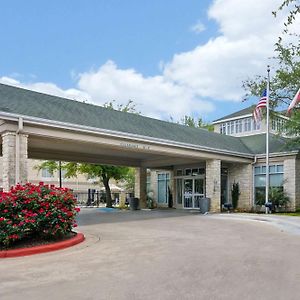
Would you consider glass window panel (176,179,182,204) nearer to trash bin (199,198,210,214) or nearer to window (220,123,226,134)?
window (220,123,226,134)

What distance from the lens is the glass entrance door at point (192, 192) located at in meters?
26.3

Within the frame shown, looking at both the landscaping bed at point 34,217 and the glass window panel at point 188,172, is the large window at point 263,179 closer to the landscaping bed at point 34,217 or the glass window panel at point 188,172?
the glass window panel at point 188,172

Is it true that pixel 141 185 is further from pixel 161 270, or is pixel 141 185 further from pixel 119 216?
pixel 161 270

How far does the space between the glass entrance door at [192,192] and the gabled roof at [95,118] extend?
3.66m

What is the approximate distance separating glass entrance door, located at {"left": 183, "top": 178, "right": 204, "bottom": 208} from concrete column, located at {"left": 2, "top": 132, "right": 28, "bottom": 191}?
50.9 feet

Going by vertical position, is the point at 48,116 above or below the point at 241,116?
below

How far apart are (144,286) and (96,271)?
55.9 inches

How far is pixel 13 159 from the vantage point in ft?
42.5

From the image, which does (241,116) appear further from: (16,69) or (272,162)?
(16,69)

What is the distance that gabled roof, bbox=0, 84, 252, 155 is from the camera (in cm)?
1432

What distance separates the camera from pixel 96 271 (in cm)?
690

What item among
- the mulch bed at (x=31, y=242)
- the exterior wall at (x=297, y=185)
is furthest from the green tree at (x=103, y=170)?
the mulch bed at (x=31, y=242)

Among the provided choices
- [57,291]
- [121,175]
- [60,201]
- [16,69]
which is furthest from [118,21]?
[121,175]

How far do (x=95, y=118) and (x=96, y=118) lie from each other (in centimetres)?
9
